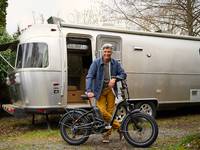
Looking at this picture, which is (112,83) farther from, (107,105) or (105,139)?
(105,139)

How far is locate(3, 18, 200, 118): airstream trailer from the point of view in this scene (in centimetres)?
1139

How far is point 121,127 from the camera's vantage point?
848cm

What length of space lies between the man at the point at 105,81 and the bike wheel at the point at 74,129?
0.43 meters

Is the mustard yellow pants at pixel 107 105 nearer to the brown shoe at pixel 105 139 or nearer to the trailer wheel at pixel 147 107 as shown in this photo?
the brown shoe at pixel 105 139

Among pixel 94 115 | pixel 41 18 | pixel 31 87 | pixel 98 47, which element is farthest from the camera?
pixel 41 18

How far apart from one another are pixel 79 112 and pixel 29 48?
3348 mm

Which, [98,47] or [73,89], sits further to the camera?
[73,89]

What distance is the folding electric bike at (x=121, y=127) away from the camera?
8.32 m

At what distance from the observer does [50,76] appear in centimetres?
1134

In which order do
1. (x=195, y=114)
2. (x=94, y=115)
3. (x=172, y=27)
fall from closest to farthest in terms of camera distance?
(x=94, y=115), (x=195, y=114), (x=172, y=27)

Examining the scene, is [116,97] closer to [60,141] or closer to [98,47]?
[60,141]

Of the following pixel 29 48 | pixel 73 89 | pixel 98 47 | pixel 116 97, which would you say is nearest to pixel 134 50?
pixel 98 47

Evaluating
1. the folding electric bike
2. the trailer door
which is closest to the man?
the folding electric bike

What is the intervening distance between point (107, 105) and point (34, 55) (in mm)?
3380
